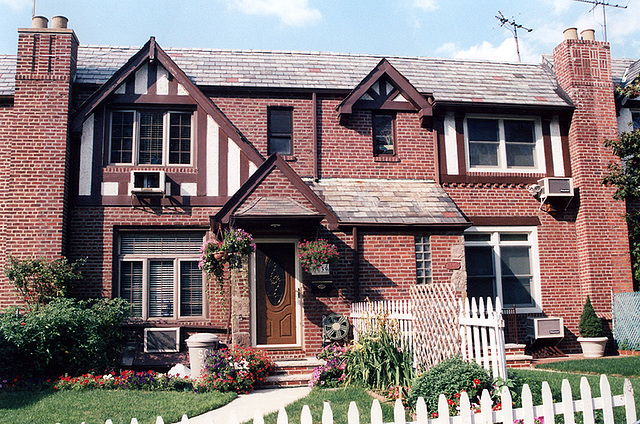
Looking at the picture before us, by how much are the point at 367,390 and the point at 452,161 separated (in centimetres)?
732

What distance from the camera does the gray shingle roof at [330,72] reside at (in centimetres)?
1460

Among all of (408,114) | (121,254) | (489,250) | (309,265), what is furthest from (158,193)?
(489,250)

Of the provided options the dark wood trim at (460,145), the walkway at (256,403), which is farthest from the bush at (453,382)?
the dark wood trim at (460,145)

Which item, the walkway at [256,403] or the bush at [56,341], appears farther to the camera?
the bush at [56,341]

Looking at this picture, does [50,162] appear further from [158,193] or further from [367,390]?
[367,390]

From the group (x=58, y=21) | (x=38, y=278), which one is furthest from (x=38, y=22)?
(x=38, y=278)

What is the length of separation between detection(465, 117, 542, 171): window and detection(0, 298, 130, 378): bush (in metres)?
9.41

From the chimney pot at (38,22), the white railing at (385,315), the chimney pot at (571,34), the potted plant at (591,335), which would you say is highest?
the chimney pot at (571,34)

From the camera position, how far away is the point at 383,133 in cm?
1491

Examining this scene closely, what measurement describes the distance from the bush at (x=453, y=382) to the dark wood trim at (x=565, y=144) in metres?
9.92

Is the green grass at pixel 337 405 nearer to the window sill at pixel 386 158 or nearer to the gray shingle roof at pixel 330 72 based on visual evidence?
the window sill at pixel 386 158

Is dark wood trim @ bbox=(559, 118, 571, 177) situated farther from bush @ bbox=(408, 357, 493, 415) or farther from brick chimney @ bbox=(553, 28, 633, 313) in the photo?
bush @ bbox=(408, 357, 493, 415)

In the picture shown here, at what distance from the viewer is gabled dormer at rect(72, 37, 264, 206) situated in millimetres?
12883

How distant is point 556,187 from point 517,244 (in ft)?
5.43
